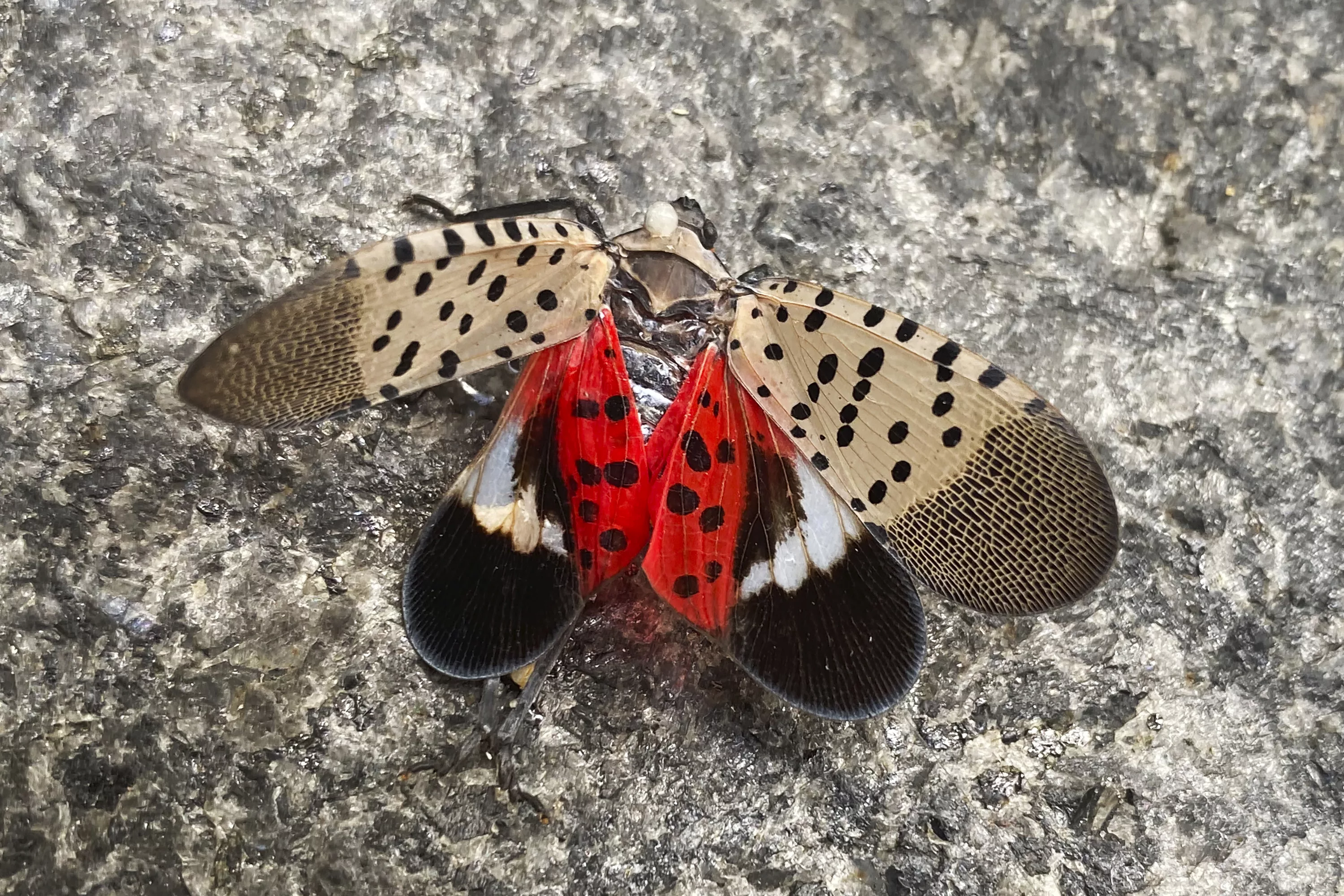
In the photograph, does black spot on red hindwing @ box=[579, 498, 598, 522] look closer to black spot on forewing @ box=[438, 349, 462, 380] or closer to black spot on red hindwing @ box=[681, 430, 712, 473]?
black spot on red hindwing @ box=[681, 430, 712, 473]

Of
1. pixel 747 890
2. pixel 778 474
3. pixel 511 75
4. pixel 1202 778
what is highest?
pixel 511 75

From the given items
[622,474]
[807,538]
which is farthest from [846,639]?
[622,474]

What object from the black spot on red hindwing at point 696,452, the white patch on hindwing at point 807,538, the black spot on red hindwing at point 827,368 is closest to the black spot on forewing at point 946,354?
the black spot on red hindwing at point 827,368

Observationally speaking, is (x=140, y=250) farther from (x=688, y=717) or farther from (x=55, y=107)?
Answer: (x=688, y=717)

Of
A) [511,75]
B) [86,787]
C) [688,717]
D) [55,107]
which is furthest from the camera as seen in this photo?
[511,75]

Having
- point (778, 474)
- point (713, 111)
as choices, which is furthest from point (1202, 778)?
point (713, 111)

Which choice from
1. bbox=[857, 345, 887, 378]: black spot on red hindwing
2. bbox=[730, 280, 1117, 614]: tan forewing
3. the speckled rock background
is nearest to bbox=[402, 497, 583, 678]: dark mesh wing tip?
the speckled rock background

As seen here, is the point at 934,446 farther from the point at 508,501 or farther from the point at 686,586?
the point at 508,501
